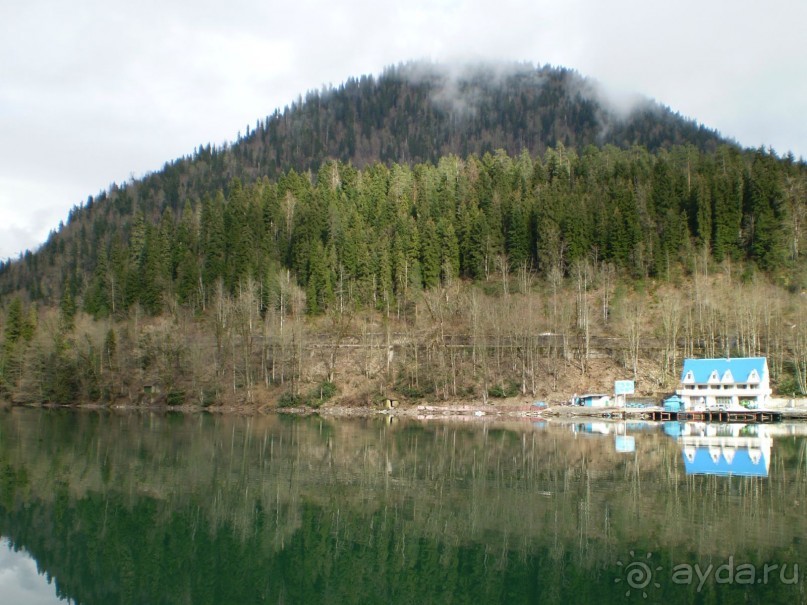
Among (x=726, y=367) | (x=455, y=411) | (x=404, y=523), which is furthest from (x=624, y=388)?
(x=404, y=523)

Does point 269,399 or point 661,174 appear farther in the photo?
point 661,174

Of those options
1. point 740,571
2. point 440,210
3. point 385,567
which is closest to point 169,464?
point 385,567

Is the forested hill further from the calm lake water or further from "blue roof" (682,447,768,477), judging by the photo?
"blue roof" (682,447,768,477)

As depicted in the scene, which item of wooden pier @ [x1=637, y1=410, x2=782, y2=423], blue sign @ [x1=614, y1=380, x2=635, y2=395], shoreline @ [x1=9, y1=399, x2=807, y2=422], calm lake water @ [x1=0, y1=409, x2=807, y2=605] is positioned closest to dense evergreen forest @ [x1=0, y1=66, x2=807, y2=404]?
shoreline @ [x1=9, y1=399, x2=807, y2=422]

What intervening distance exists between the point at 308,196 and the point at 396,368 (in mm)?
37983

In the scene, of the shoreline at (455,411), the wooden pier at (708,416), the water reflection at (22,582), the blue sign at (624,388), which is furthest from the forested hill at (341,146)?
the water reflection at (22,582)

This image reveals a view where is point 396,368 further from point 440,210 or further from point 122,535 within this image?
point 122,535

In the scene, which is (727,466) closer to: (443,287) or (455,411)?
(455,411)

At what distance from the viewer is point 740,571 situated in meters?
15.0

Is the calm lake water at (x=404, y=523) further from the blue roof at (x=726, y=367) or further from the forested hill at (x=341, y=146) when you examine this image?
the forested hill at (x=341, y=146)

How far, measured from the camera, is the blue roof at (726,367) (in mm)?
55531

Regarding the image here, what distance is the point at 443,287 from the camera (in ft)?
258

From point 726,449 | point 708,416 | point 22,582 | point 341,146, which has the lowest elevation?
point 22,582

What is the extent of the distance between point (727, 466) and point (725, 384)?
1189 inches
